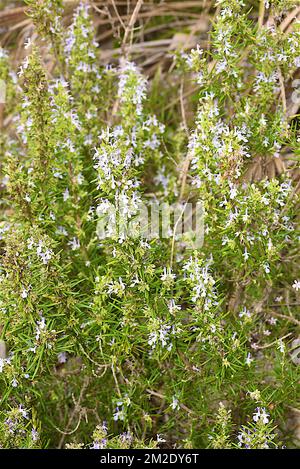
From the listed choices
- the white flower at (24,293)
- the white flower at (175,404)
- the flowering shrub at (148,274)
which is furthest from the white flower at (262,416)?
the white flower at (24,293)

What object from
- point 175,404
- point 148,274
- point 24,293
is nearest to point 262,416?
point 175,404

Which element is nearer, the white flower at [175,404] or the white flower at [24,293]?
the white flower at [24,293]

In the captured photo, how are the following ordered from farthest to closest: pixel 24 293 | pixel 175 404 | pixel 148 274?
pixel 175 404 < pixel 148 274 < pixel 24 293

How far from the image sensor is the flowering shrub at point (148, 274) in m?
1.93

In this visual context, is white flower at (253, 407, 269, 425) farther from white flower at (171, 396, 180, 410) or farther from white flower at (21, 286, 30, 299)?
white flower at (21, 286, 30, 299)

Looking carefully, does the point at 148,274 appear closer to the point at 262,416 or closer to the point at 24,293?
the point at 24,293

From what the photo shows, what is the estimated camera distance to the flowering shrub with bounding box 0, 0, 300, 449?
Result: 1929mm

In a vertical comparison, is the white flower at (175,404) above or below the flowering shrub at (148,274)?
below

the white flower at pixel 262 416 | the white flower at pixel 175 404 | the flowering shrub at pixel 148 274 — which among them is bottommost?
the white flower at pixel 175 404

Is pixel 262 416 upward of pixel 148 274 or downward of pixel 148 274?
downward

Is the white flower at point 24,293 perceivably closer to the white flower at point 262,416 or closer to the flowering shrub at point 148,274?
the flowering shrub at point 148,274

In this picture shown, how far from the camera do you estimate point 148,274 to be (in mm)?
1953

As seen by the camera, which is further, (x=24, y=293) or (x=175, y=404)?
(x=175, y=404)

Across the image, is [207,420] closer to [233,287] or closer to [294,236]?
[233,287]
